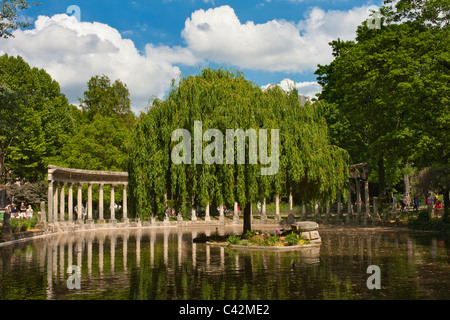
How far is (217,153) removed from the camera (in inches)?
1011

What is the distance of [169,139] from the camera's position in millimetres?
26859

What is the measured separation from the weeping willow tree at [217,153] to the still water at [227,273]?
3.29m

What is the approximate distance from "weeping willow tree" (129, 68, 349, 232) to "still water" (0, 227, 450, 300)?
10.8 feet

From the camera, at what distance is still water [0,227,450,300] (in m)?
13.7

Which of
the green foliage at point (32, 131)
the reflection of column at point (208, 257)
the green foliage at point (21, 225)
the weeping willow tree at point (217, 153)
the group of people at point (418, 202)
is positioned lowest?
the reflection of column at point (208, 257)

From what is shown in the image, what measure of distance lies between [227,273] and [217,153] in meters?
9.24

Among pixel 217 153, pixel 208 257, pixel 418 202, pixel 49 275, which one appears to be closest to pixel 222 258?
pixel 208 257

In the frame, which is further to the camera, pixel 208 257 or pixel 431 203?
pixel 431 203

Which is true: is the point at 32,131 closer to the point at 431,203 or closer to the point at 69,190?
the point at 69,190

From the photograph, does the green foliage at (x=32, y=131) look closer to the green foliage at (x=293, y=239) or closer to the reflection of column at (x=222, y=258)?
the reflection of column at (x=222, y=258)

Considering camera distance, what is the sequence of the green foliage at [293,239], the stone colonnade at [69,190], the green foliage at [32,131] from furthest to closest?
the green foliage at [32,131], the stone colonnade at [69,190], the green foliage at [293,239]

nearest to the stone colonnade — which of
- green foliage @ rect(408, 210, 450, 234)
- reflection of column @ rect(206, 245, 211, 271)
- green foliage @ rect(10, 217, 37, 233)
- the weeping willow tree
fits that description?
green foliage @ rect(10, 217, 37, 233)

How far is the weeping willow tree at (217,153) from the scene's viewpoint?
25688 millimetres

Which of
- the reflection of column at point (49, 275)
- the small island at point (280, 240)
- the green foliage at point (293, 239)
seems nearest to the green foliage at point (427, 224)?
the small island at point (280, 240)
